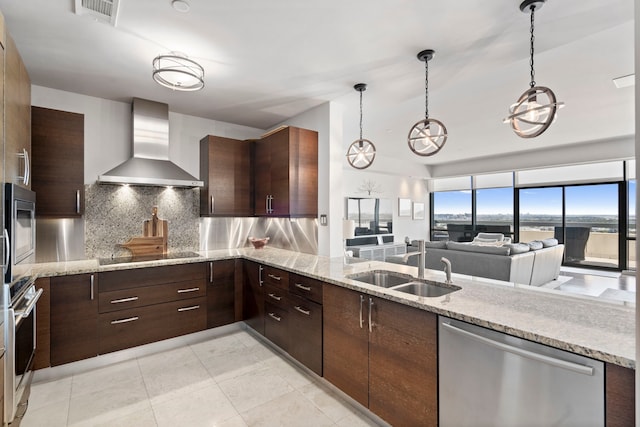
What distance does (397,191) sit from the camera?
8.52m

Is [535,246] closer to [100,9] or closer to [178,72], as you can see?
[178,72]

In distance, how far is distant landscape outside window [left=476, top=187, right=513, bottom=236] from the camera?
812 cm

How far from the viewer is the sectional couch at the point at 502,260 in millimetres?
4613

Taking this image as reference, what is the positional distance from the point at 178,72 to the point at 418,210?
814 centimetres

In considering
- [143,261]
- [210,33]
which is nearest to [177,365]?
[143,261]

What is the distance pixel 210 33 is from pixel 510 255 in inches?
192

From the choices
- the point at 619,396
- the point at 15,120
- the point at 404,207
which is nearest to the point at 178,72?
the point at 15,120

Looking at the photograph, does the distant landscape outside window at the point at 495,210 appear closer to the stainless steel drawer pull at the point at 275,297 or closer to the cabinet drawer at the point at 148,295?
the stainless steel drawer pull at the point at 275,297

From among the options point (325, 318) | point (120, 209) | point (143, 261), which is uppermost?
point (120, 209)

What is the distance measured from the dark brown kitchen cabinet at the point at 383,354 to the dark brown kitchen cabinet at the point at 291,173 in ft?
4.33

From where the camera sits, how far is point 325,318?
92.2 inches

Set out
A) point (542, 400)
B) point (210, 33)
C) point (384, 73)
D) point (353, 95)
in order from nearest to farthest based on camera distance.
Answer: point (542, 400) → point (210, 33) → point (384, 73) → point (353, 95)

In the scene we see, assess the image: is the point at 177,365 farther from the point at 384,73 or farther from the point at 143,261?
the point at 384,73

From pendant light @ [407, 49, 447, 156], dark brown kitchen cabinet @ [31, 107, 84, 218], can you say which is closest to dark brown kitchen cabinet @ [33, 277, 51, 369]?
dark brown kitchen cabinet @ [31, 107, 84, 218]
